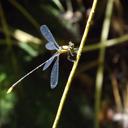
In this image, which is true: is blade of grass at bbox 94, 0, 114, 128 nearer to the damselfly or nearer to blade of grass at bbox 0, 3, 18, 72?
blade of grass at bbox 0, 3, 18, 72

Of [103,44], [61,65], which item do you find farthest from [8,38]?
[103,44]

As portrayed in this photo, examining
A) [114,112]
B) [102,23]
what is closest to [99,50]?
[102,23]

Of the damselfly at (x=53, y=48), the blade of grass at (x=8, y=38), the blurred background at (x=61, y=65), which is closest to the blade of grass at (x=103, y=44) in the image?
the blurred background at (x=61, y=65)

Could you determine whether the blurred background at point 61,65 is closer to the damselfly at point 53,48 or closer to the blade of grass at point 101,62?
the blade of grass at point 101,62

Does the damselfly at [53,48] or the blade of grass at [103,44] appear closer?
the damselfly at [53,48]

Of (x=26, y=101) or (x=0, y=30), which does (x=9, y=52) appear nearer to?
(x=0, y=30)

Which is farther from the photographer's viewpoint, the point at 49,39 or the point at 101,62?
the point at 101,62

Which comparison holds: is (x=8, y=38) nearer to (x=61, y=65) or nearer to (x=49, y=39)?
(x=61, y=65)

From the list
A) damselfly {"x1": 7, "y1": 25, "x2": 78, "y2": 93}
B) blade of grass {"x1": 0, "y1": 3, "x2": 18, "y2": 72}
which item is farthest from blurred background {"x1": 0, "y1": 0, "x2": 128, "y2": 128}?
damselfly {"x1": 7, "y1": 25, "x2": 78, "y2": 93}
